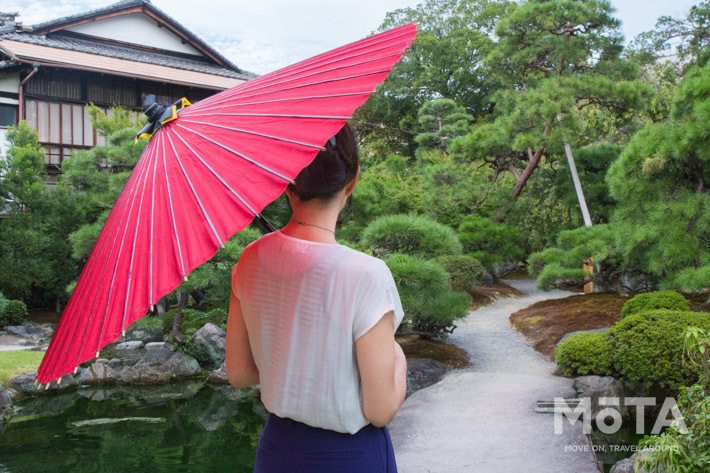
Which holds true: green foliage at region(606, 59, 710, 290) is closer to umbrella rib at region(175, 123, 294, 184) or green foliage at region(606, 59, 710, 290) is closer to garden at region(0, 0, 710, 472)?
garden at region(0, 0, 710, 472)

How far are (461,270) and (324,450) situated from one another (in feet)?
29.6

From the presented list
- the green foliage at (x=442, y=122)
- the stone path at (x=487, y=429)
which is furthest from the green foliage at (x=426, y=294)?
the green foliage at (x=442, y=122)

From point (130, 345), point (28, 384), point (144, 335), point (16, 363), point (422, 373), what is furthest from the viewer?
point (144, 335)

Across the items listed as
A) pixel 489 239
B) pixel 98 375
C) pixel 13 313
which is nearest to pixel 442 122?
pixel 489 239

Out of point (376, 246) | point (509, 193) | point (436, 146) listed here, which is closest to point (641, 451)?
point (376, 246)

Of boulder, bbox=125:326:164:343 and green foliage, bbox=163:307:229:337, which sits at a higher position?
green foliage, bbox=163:307:229:337

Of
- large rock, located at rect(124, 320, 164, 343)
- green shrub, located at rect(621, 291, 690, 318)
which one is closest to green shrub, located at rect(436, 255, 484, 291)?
green shrub, located at rect(621, 291, 690, 318)

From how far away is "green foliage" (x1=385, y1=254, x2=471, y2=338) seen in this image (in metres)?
5.43

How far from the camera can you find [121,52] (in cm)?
1285

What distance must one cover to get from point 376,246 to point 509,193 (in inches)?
262

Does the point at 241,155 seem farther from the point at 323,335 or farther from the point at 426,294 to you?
the point at 426,294

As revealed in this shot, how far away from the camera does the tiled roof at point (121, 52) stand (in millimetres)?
11367

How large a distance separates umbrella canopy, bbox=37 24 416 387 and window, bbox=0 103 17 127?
12.0 m
